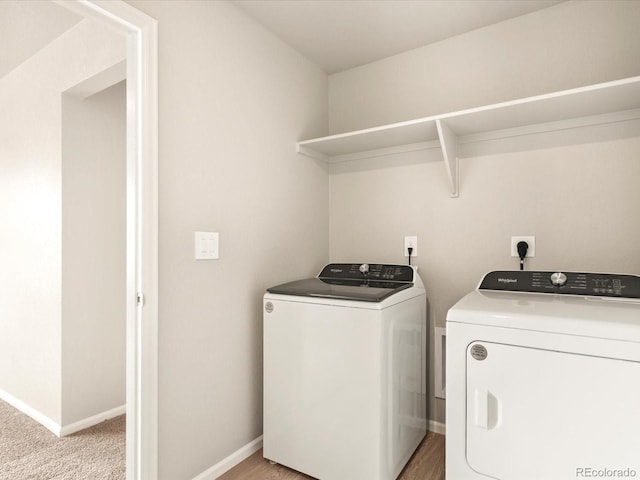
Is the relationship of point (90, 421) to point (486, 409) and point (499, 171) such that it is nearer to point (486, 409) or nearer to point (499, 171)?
point (486, 409)

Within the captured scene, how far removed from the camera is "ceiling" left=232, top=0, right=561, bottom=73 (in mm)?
1785

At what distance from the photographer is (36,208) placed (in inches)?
93.2

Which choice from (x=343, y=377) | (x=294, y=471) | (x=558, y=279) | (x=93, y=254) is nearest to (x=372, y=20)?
(x=558, y=279)

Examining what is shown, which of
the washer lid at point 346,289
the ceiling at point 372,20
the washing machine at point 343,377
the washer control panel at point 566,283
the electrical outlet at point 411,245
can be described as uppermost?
the ceiling at point 372,20

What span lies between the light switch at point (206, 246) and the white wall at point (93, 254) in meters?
1.13

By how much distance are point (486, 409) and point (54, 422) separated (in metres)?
2.41

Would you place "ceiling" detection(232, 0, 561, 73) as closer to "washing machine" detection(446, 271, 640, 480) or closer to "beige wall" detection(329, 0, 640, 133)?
"beige wall" detection(329, 0, 640, 133)

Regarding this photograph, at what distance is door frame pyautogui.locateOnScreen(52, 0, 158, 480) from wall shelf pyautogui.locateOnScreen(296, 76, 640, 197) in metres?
0.96

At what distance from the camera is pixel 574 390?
1098mm

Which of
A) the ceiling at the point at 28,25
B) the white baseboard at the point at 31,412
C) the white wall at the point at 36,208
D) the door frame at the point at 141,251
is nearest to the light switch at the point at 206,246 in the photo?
the door frame at the point at 141,251

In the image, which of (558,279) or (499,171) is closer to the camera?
(558,279)

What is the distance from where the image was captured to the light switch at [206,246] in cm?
160

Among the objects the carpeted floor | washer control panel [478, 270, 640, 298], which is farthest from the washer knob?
the carpeted floor

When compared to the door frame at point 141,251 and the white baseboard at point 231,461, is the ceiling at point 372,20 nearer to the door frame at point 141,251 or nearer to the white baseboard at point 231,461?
the door frame at point 141,251
